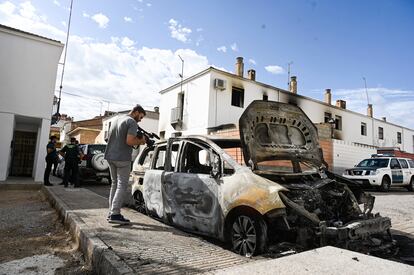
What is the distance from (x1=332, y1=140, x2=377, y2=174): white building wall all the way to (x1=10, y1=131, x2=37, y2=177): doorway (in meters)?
16.7

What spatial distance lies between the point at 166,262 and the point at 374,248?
2665mm

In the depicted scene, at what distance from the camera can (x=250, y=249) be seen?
3504mm

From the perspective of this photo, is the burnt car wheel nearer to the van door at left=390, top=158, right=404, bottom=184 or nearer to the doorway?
the doorway

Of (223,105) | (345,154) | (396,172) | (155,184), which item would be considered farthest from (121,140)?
(345,154)

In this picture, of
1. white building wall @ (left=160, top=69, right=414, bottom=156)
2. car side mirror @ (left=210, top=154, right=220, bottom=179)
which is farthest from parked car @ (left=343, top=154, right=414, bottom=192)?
car side mirror @ (left=210, top=154, right=220, bottom=179)

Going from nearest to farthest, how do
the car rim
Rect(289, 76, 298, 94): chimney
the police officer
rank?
the car rim
the police officer
Rect(289, 76, 298, 94): chimney

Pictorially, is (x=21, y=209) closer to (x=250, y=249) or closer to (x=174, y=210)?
(x=174, y=210)

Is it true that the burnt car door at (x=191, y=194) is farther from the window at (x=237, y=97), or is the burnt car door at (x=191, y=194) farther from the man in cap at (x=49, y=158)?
the window at (x=237, y=97)

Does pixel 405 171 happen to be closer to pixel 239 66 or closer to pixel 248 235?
pixel 239 66

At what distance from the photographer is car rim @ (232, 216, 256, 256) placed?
3.50m

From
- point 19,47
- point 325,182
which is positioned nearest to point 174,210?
point 325,182

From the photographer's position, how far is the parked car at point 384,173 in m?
13.8

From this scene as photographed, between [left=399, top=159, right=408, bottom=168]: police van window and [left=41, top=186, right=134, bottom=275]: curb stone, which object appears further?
[left=399, top=159, right=408, bottom=168]: police van window

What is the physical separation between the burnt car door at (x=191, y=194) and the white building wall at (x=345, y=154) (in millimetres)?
15165
